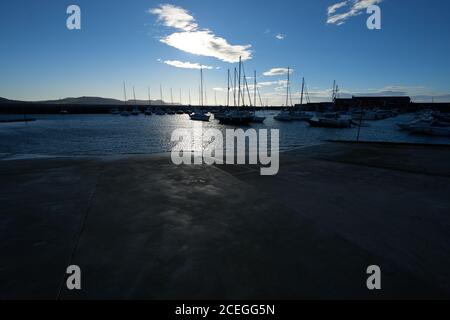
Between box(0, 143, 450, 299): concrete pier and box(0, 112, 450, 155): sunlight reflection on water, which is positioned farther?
box(0, 112, 450, 155): sunlight reflection on water

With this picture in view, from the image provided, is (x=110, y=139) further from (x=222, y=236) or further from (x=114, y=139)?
(x=222, y=236)

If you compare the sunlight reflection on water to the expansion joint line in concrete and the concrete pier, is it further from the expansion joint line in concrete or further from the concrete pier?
the concrete pier

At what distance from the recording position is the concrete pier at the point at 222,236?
283 cm

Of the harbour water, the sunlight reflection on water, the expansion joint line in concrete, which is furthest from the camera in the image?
the sunlight reflection on water

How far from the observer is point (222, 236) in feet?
12.9

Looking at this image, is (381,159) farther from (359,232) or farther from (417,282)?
(417,282)

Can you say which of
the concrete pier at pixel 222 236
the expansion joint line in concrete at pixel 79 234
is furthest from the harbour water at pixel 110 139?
the concrete pier at pixel 222 236

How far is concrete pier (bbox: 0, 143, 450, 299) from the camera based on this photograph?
9.30 ft

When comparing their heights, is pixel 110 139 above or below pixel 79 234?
below

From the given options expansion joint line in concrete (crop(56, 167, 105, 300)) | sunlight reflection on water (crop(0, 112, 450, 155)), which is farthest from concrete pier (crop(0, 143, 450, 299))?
sunlight reflection on water (crop(0, 112, 450, 155))

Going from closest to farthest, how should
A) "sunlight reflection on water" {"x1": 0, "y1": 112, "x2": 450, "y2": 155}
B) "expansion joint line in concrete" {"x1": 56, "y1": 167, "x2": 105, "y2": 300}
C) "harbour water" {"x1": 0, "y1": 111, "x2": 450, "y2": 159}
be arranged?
1. "expansion joint line in concrete" {"x1": 56, "y1": 167, "x2": 105, "y2": 300}
2. "harbour water" {"x1": 0, "y1": 111, "x2": 450, "y2": 159}
3. "sunlight reflection on water" {"x1": 0, "y1": 112, "x2": 450, "y2": 155}

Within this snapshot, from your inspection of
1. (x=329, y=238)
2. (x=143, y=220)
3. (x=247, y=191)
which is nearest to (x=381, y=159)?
(x=247, y=191)

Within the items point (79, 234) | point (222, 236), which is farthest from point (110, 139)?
point (222, 236)

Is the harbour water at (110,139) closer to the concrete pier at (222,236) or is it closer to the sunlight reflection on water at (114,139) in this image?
the sunlight reflection on water at (114,139)
